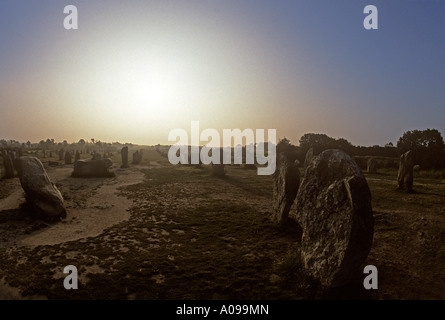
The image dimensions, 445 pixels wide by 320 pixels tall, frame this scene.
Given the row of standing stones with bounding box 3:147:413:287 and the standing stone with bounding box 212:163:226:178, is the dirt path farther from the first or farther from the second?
the standing stone with bounding box 212:163:226:178

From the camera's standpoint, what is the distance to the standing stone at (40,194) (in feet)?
44.1

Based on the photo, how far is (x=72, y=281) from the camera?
757 cm

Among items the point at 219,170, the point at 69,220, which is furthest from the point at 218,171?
the point at 69,220

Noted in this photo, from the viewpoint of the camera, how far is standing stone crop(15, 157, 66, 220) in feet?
44.1

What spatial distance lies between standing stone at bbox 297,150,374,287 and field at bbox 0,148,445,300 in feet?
1.85

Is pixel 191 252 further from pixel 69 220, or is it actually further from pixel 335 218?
pixel 69 220

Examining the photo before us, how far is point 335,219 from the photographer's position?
7.27 m

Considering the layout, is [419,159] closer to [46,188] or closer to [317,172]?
[317,172]

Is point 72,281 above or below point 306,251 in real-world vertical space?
below

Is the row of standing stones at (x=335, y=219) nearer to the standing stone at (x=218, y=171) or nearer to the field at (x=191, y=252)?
the field at (x=191, y=252)

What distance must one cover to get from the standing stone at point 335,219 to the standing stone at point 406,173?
16.6 m

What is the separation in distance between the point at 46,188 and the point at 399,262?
16600 millimetres
